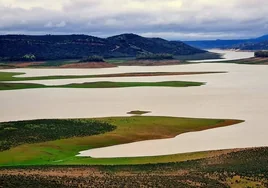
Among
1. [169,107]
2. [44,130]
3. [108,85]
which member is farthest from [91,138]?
[108,85]

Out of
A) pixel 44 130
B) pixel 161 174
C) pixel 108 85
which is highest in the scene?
pixel 108 85

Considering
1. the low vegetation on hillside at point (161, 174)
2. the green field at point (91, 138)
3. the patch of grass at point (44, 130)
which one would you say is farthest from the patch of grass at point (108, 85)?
the low vegetation on hillside at point (161, 174)

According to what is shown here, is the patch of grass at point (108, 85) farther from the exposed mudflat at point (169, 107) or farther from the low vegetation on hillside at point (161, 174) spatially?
the low vegetation on hillside at point (161, 174)

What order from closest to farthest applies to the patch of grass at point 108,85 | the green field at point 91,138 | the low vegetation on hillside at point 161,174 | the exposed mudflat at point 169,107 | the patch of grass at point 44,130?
the low vegetation on hillside at point 161,174
the green field at point 91,138
the exposed mudflat at point 169,107
the patch of grass at point 44,130
the patch of grass at point 108,85

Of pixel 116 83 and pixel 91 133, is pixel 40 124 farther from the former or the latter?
pixel 116 83

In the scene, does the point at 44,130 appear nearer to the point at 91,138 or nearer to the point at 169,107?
the point at 91,138

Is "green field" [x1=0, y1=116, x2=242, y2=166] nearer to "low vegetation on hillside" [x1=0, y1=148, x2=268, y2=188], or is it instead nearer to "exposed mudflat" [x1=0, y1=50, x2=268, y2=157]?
"exposed mudflat" [x1=0, y1=50, x2=268, y2=157]

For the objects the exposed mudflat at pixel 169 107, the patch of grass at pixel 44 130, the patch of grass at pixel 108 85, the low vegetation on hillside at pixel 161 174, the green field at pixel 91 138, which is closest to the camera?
the low vegetation on hillside at pixel 161 174

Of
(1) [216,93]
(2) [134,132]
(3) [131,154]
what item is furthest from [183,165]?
(1) [216,93]

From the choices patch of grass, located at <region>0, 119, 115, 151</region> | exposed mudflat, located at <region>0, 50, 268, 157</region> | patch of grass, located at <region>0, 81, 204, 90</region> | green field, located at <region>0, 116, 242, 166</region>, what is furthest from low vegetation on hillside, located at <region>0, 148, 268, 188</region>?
patch of grass, located at <region>0, 81, 204, 90</region>
